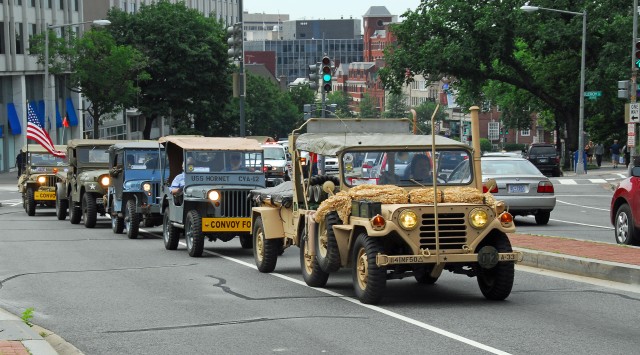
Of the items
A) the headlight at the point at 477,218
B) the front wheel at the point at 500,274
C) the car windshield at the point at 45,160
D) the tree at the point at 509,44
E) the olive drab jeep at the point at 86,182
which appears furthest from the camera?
the tree at the point at 509,44

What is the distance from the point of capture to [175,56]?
8794 centimetres

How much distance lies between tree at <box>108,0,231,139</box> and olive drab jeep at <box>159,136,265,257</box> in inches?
2497

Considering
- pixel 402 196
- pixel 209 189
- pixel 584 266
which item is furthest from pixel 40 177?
pixel 402 196

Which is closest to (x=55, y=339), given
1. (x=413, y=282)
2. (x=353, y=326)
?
(x=353, y=326)

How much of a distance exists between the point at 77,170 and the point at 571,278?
1806 cm

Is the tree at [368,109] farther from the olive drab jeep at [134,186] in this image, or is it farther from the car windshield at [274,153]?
the olive drab jeep at [134,186]

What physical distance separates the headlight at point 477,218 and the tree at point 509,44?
48674 millimetres

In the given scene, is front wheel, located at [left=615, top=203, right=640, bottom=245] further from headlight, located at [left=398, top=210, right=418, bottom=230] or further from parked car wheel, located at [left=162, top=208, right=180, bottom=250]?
headlight, located at [left=398, top=210, right=418, bottom=230]

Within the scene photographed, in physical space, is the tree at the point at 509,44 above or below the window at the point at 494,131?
above

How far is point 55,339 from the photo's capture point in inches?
447

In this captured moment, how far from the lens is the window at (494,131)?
161250mm

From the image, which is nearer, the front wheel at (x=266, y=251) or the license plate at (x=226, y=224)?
the front wheel at (x=266, y=251)

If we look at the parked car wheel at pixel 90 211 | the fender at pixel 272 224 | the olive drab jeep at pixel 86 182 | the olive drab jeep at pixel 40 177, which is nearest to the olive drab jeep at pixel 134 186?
the parked car wheel at pixel 90 211

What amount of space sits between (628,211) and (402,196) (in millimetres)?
7846
